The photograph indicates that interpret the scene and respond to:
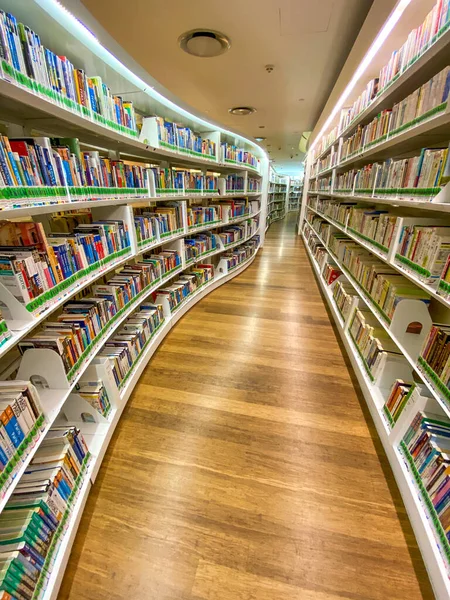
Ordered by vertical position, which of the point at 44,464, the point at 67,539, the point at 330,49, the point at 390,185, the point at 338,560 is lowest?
the point at 338,560

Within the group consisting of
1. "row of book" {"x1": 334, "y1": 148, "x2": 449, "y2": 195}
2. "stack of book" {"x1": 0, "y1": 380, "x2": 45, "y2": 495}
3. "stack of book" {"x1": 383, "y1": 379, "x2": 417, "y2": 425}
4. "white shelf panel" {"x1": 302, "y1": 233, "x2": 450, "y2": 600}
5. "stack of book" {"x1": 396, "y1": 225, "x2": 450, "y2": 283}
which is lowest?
"white shelf panel" {"x1": 302, "y1": 233, "x2": 450, "y2": 600}

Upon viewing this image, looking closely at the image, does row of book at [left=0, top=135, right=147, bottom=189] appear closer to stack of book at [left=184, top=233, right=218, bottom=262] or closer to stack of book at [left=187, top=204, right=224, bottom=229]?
stack of book at [left=187, top=204, right=224, bottom=229]

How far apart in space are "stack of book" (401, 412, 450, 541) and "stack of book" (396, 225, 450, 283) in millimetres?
688

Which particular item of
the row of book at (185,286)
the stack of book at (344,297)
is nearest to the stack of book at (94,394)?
the row of book at (185,286)

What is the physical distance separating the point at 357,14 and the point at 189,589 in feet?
15.2

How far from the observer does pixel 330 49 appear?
328 centimetres

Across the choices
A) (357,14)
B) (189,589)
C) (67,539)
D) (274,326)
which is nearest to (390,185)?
(274,326)

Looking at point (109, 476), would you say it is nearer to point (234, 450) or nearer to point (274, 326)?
point (234, 450)

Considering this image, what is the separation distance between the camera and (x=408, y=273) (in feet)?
4.89

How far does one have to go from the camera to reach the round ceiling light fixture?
3.01 metres

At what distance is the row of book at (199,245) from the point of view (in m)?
3.25

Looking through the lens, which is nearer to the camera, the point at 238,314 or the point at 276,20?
the point at 276,20

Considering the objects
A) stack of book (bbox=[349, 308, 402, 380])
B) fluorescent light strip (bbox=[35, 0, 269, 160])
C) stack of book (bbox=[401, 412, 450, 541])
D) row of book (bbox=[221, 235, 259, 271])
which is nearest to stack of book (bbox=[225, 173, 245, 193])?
row of book (bbox=[221, 235, 259, 271])

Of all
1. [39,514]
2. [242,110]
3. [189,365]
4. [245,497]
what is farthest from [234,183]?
[39,514]
